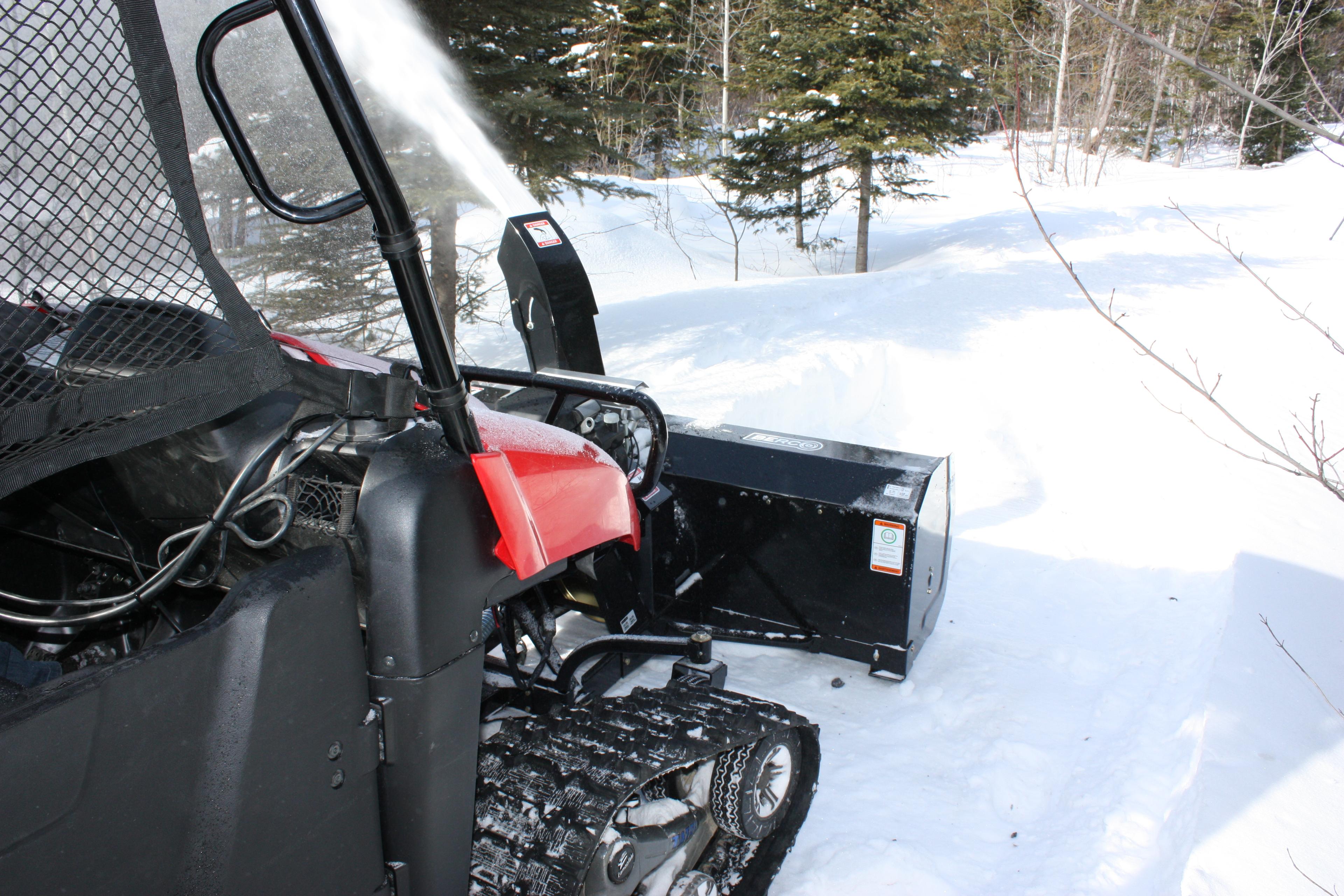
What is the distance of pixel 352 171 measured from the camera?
1241mm

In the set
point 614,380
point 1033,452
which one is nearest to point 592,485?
point 614,380

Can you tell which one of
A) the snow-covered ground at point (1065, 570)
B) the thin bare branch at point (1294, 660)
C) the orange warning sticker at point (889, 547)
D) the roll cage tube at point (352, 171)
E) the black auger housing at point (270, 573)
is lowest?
the snow-covered ground at point (1065, 570)

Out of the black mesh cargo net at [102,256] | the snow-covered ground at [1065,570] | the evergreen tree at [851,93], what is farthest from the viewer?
the evergreen tree at [851,93]

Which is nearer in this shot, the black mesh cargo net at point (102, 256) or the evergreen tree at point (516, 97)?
the black mesh cargo net at point (102, 256)

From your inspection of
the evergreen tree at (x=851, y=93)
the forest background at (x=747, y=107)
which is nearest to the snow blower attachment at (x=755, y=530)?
the forest background at (x=747, y=107)

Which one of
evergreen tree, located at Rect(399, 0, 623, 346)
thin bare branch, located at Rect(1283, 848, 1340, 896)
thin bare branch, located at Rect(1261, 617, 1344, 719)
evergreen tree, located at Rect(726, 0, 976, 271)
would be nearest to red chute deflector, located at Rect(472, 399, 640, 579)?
thin bare branch, located at Rect(1283, 848, 1340, 896)

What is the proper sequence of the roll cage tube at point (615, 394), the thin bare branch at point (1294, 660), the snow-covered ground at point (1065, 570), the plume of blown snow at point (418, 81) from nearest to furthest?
the roll cage tube at point (615, 394)
the snow-covered ground at point (1065, 570)
the thin bare branch at point (1294, 660)
the plume of blown snow at point (418, 81)

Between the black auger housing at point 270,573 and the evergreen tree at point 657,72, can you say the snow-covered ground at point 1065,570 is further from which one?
the evergreen tree at point 657,72

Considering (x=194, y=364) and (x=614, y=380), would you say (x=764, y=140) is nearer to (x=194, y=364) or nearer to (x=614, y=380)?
(x=614, y=380)

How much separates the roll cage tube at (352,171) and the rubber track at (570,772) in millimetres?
959

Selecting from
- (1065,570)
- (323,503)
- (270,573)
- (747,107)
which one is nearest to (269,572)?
(270,573)

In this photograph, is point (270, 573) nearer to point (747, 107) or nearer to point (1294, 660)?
point (1294, 660)

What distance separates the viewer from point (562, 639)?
162 inches

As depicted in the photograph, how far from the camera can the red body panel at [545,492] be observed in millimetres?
1537
